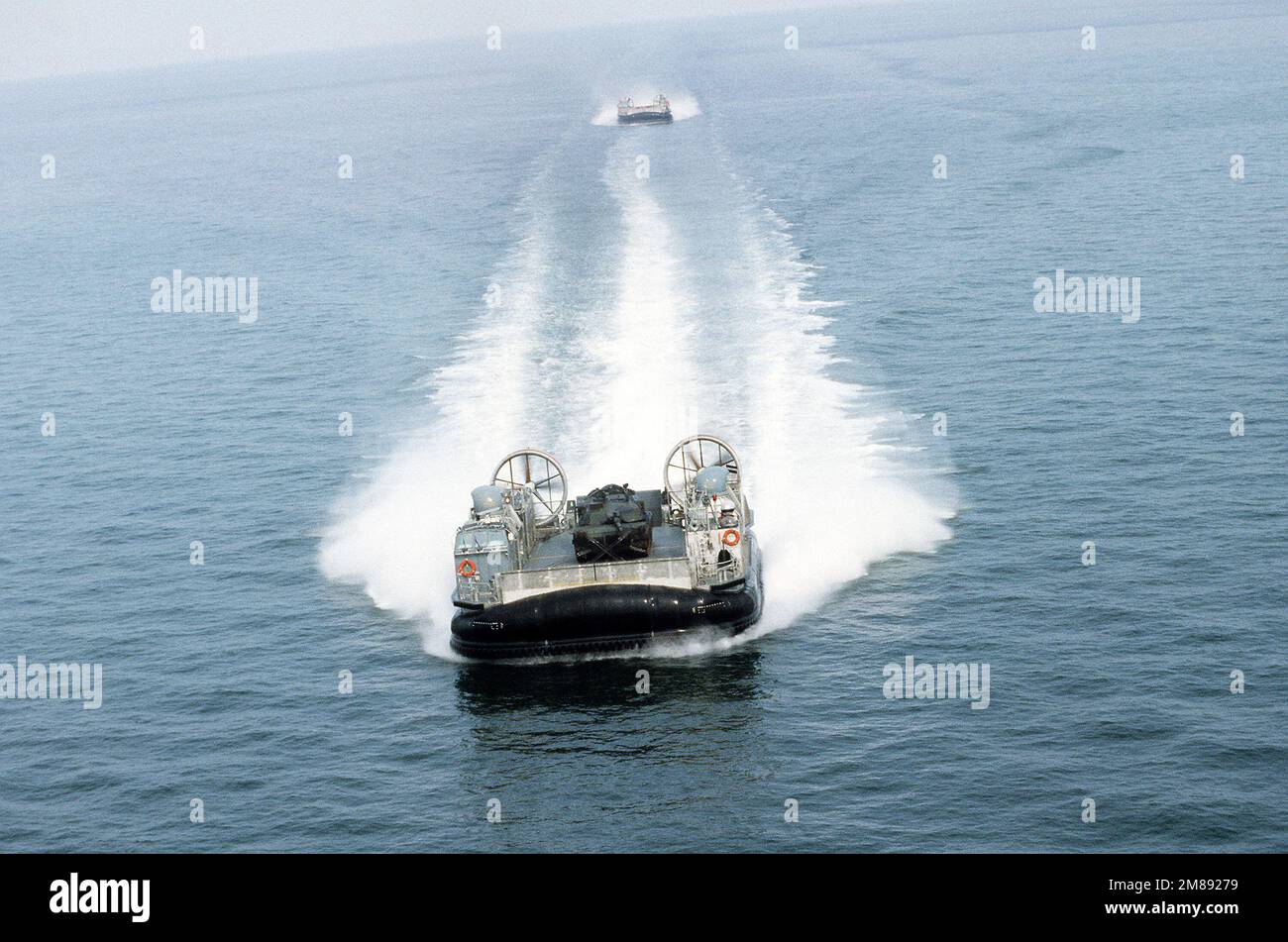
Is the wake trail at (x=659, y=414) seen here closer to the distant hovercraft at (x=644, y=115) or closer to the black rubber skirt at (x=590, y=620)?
the black rubber skirt at (x=590, y=620)

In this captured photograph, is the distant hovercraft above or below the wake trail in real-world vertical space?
above

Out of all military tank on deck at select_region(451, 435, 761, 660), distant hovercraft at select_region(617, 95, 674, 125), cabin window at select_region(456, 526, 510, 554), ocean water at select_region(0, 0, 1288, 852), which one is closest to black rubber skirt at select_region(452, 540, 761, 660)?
military tank on deck at select_region(451, 435, 761, 660)

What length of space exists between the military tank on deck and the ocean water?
4.46 ft

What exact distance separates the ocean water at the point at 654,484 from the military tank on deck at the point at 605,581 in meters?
1.36

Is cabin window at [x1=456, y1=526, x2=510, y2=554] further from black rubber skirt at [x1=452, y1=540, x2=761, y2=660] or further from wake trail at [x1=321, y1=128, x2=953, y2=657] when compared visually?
wake trail at [x1=321, y1=128, x2=953, y2=657]

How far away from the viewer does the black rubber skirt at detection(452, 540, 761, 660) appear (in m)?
48.0

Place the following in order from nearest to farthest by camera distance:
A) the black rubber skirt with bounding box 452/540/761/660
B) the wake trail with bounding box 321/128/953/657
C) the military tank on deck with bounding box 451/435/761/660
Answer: the black rubber skirt with bounding box 452/540/761/660 → the military tank on deck with bounding box 451/435/761/660 → the wake trail with bounding box 321/128/953/657

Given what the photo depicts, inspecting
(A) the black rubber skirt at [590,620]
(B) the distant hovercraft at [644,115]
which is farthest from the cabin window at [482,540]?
(B) the distant hovercraft at [644,115]

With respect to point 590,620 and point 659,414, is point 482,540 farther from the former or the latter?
point 659,414

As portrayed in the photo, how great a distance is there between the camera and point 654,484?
61125mm

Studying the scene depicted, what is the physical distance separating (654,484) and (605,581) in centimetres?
1263

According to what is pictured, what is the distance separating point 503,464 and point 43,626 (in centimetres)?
1772

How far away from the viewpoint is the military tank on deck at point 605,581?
48094mm
